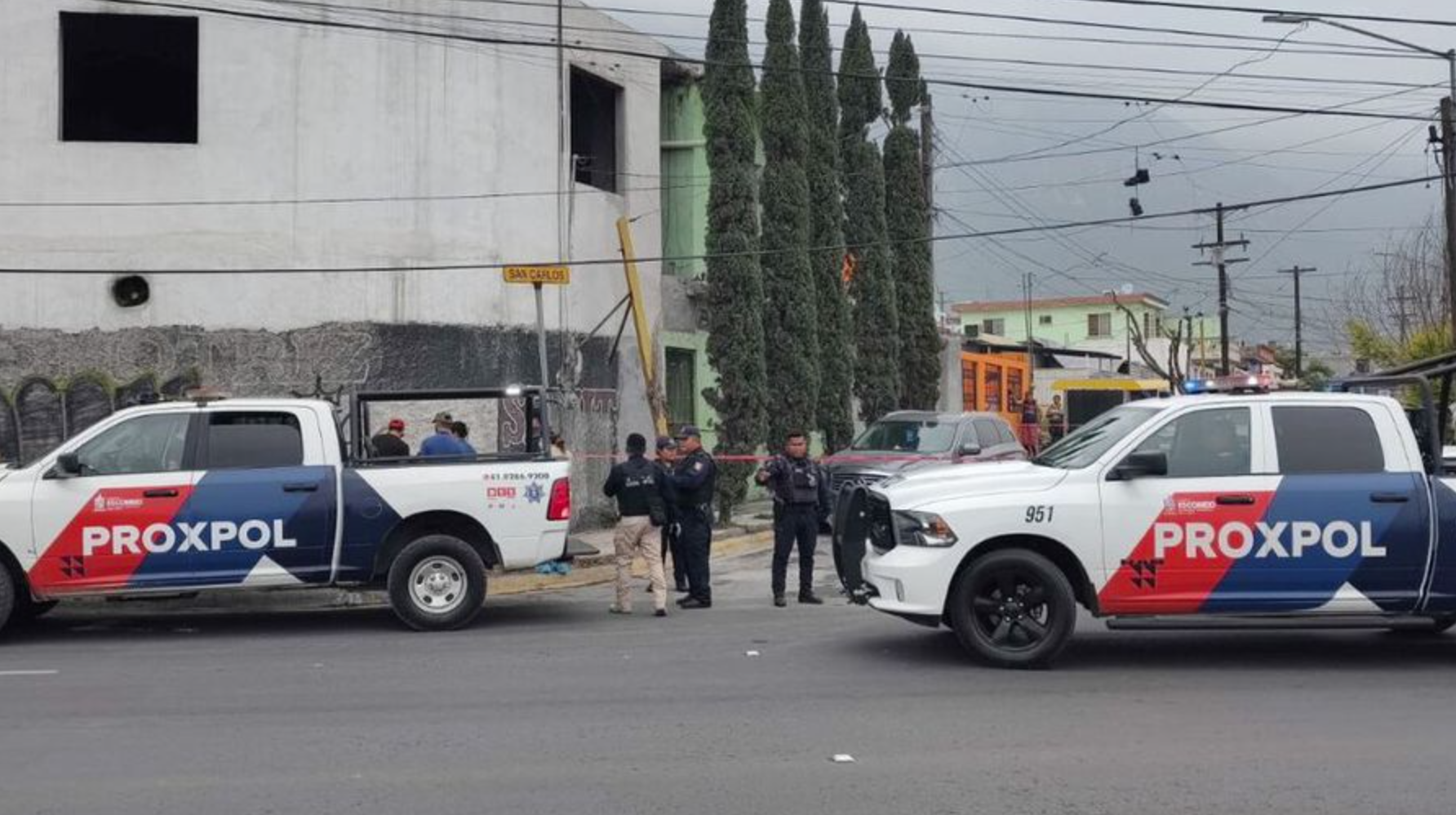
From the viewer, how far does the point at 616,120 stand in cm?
2169

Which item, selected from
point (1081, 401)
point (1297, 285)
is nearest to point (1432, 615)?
point (1081, 401)

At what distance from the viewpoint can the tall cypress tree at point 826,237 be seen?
82.3 feet

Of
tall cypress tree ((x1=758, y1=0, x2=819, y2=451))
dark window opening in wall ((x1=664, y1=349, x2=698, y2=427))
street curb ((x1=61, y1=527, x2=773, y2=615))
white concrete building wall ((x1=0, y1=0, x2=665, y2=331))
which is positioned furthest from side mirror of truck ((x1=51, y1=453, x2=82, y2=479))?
tall cypress tree ((x1=758, y1=0, x2=819, y2=451))

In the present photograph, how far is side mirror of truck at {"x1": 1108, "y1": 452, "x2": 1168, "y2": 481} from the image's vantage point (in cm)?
883

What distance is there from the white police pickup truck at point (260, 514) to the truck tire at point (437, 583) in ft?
0.04

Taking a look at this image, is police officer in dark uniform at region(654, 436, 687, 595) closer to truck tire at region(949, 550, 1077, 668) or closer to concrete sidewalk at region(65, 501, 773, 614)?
concrete sidewalk at region(65, 501, 773, 614)

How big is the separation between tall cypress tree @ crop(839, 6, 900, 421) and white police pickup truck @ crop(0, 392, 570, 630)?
17.2 meters

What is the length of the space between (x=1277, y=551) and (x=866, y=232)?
63.8 feet

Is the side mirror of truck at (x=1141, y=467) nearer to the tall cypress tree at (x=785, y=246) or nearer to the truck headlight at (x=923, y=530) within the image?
the truck headlight at (x=923, y=530)

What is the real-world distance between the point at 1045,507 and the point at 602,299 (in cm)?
1253

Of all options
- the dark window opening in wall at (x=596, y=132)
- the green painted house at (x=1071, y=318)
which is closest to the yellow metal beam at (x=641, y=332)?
the dark window opening in wall at (x=596, y=132)

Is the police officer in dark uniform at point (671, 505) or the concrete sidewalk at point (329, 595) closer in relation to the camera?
the police officer in dark uniform at point (671, 505)

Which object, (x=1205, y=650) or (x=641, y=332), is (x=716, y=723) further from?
(x=641, y=332)

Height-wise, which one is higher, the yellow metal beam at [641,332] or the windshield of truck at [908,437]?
the yellow metal beam at [641,332]
